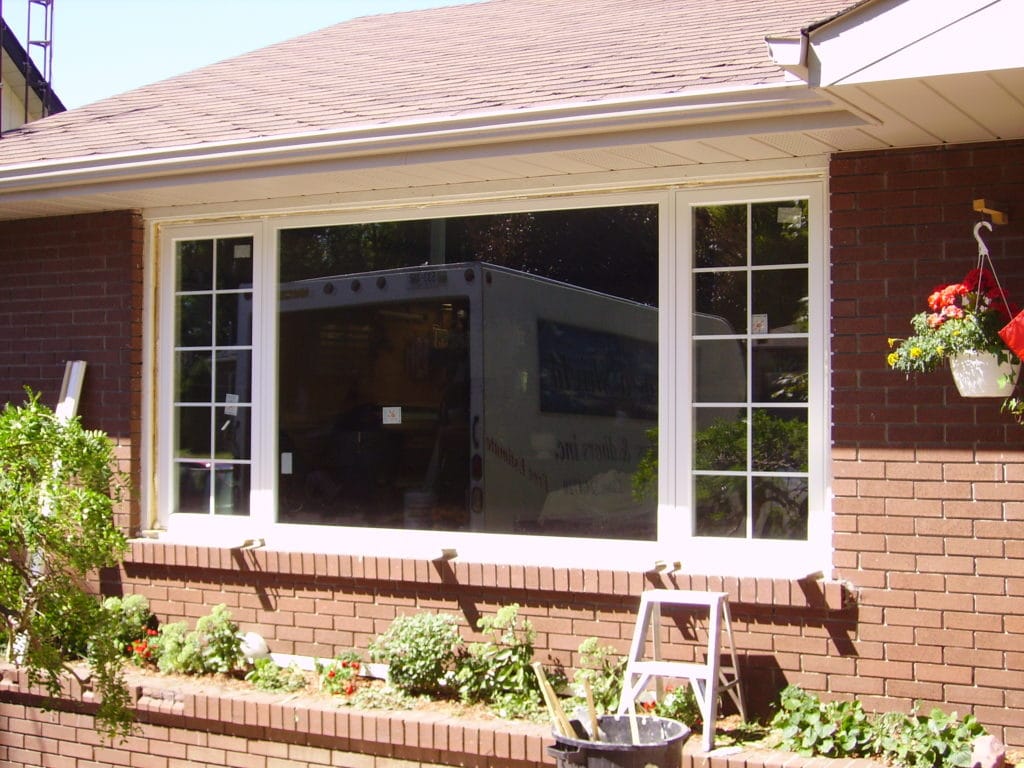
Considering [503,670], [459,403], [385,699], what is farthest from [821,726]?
[459,403]

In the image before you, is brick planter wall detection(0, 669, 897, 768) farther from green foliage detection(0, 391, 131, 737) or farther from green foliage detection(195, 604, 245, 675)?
green foliage detection(0, 391, 131, 737)

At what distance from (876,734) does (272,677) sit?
3.08 m

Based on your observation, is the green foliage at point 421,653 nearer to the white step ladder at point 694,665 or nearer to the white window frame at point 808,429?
the white step ladder at point 694,665

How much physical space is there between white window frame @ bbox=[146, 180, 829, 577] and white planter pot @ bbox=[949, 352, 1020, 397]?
824 millimetres

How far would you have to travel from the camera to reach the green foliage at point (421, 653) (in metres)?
5.80

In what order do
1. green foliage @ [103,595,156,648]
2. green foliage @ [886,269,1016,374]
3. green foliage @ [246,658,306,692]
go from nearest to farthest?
1. green foliage @ [886,269,1016,374]
2. green foliage @ [246,658,306,692]
3. green foliage @ [103,595,156,648]

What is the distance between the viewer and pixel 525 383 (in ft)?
21.7

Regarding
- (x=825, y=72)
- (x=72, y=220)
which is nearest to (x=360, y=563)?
(x=72, y=220)

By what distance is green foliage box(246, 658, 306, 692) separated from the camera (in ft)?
20.1

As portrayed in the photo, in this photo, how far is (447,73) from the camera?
267 inches

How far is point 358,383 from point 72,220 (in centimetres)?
217

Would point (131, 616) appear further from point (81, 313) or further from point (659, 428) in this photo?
point (659, 428)

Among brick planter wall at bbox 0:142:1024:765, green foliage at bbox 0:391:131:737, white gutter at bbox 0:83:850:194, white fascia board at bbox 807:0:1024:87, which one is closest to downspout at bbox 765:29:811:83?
white fascia board at bbox 807:0:1024:87

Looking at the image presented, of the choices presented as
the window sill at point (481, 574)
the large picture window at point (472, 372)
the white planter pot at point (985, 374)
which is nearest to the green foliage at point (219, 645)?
the window sill at point (481, 574)
